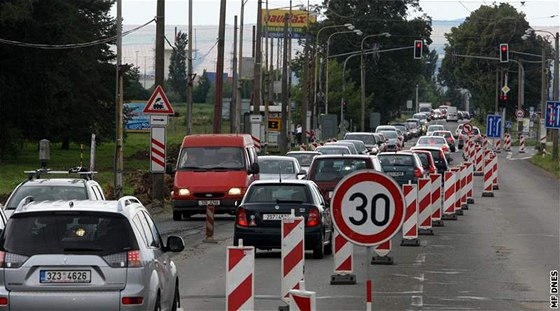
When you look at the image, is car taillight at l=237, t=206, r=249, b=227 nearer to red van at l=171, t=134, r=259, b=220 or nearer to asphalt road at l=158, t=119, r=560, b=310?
asphalt road at l=158, t=119, r=560, b=310

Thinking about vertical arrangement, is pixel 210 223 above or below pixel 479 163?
above

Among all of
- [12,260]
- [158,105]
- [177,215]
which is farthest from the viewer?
[158,105]

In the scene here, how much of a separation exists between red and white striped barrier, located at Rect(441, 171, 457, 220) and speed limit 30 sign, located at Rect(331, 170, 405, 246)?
2170cm

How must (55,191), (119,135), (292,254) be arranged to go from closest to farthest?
(292,254) < (55,191) < (119,135)

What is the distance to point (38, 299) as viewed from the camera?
11984 mm

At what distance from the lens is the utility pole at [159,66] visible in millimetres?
40469

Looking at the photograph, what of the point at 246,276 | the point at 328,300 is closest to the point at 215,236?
the point at 328,300

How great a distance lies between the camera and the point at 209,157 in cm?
3550

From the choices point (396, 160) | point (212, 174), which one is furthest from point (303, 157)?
point (212, 174)

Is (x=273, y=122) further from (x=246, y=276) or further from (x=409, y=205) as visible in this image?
(x=246, y=276)

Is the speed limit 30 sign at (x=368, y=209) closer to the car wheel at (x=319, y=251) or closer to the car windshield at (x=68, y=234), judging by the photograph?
the car windshield at (x=68, y=234)

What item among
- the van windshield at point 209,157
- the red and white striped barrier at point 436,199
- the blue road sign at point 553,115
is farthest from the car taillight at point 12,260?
the blue road sign at point 553,115

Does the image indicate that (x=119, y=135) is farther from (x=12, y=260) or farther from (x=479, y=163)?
(x=12, y=260)

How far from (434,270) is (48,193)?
677 cm
